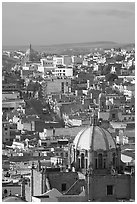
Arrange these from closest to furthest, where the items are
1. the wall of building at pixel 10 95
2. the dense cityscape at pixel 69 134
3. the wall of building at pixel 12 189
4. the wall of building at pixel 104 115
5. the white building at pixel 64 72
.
A: 1. the dense cityscape at pixel 69 134
2. the wall of building at pixel 12 189
3. the wall of building at pixel 104 115
4. the wall of building at pixel 10 95
5. the white building at pixel 64 72

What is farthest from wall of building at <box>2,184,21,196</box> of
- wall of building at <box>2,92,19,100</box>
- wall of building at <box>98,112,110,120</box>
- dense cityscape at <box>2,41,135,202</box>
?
wall of building at <box>2,92,19,100</box>

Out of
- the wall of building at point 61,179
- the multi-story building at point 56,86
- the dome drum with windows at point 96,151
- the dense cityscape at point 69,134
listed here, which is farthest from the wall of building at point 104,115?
the wall of building at point 61,179

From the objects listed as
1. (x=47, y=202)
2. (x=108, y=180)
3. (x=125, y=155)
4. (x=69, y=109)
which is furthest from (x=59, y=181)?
(x=69, y=109)

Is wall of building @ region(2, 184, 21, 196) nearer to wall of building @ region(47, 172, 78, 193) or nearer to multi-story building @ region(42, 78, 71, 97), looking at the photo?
wall of building @ region(47, 172, 78, 193)

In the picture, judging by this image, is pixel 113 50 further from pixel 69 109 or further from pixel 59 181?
pixel 59 181

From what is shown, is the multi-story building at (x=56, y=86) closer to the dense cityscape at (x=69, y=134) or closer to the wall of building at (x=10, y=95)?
the dense cityscape at (x=69, y=134)

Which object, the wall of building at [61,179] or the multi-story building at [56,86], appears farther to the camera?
the multi-story building at [56,86]

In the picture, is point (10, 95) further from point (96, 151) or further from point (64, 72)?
point (96, 151)
